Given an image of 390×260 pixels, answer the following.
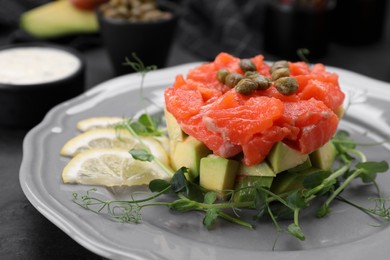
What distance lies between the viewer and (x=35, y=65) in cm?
442

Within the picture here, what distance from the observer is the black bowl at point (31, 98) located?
402 cm

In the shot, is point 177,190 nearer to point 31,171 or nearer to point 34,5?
point 31,171

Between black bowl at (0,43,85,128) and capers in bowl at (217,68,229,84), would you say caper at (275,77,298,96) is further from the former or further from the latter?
black bowl at (0,43,85,128)

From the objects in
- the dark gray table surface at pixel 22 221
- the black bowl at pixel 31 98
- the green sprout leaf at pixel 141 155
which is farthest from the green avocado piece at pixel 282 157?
the black bowl at pixel 31 98

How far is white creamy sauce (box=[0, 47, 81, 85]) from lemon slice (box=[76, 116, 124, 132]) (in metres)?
0.67

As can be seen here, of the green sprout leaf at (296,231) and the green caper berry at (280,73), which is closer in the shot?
the green sprout leaf at (296,231)

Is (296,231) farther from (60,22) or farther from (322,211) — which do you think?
(60,22)

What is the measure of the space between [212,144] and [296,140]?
377 millimetres

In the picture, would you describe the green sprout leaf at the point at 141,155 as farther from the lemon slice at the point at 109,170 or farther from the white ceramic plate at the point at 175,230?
the white ceramic plate at the point at 175,230

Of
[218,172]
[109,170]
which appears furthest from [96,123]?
[218,172]

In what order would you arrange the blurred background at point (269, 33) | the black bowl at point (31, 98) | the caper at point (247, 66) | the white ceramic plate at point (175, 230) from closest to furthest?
the white ceramic plate at point (175, 230) < the caper at point (247, 66) < the black bowl at point (31, 98) < the blurred background at point (269, 33)

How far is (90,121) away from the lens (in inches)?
143

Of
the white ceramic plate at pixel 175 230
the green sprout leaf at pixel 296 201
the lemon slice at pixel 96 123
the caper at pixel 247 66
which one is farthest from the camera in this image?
the lemon slice at pixel 96 123

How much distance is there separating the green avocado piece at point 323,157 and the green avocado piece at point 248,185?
319 millimetres
